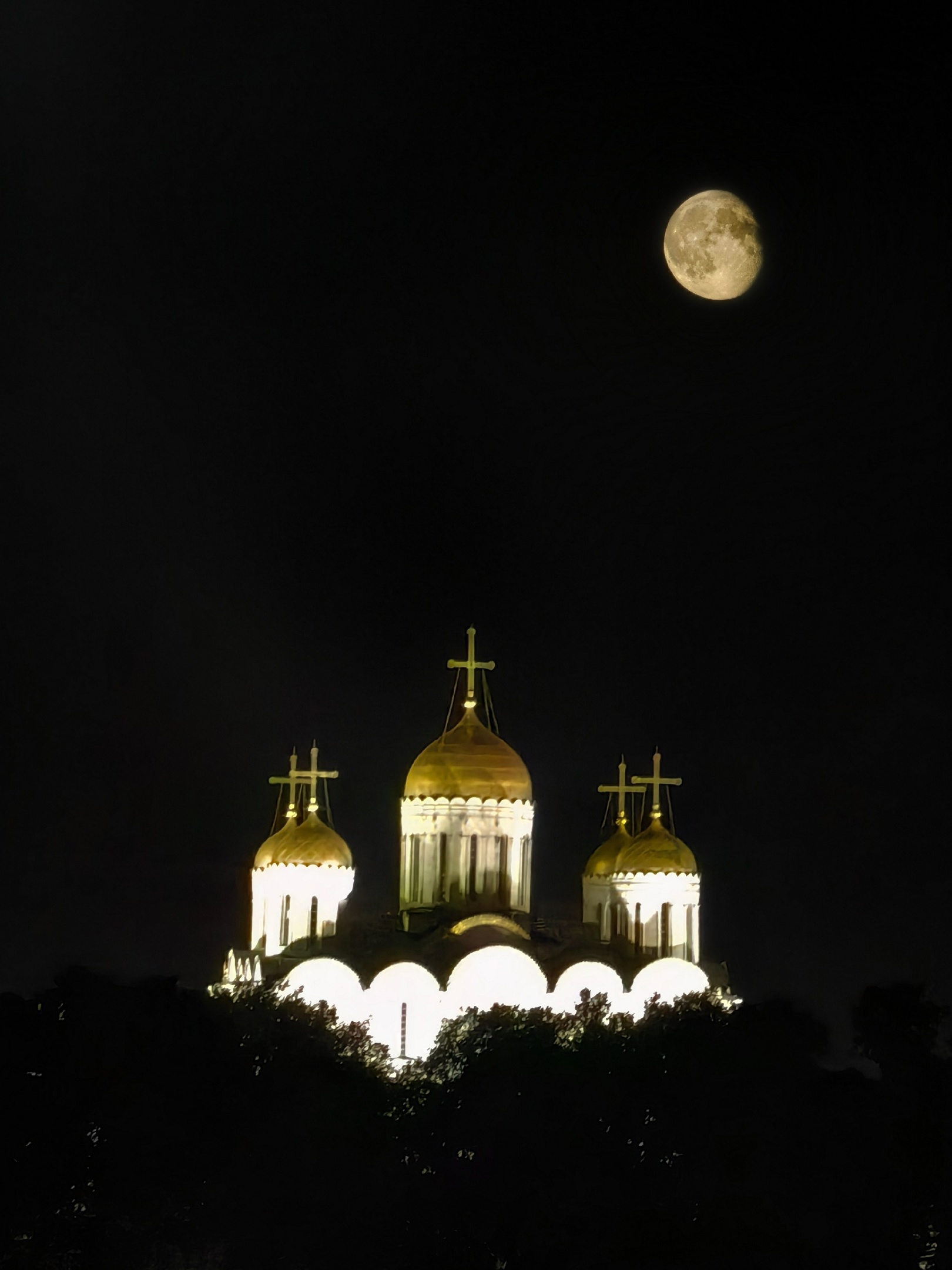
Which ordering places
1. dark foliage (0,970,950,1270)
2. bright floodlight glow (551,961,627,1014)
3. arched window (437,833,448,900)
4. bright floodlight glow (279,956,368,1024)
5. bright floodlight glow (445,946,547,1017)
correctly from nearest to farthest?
dark foliage (0,970,950,1270) < bright floodlight glow (445,946,547,1017) < bright floodlight glow (279,956,368,1024) < bright floodlight glow (551,961,627,1014) < arched window (437,833,448,900)

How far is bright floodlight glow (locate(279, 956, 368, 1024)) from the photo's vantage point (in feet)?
113

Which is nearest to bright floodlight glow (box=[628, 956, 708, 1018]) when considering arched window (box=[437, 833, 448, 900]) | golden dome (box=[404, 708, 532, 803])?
arched window (box=[437, 833, 448, 900])

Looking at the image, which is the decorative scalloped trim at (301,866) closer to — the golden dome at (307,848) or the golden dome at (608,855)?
the golden dome at (307,848)

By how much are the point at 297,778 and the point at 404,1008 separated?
11389 mm

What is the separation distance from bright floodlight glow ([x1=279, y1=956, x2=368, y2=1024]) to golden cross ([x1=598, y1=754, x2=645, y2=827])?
11.0 metres

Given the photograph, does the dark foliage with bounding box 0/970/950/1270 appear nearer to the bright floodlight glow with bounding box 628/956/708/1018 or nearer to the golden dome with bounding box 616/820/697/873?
the bright floodlight glow with bounding box 628/956/708/1018

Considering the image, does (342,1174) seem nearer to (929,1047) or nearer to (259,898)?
(929,1047)

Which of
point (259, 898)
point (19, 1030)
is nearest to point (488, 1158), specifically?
point (19, 1030)

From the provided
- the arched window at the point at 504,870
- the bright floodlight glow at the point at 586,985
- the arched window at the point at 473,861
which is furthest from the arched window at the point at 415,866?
the bright floodlight glow at the point at 586,985

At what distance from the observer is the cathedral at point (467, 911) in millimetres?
34719

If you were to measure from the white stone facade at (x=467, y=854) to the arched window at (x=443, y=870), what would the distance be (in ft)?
0.04

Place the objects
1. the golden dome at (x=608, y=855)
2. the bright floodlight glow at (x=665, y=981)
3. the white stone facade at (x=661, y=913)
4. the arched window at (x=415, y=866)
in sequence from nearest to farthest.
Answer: the bright floodlight glow at (x=665, y=981) → the arched window at (x=415, y=866) → the white stone facade at (x=661, y=913) → the golden dome at (x=608, y=855)

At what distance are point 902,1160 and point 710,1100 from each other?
2.78 m

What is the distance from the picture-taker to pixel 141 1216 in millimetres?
25047
